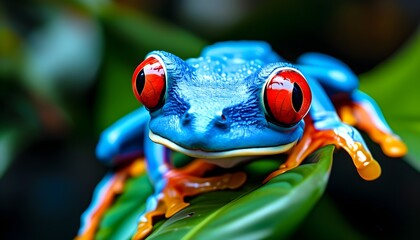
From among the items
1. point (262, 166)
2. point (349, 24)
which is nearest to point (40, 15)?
point (349, 24)

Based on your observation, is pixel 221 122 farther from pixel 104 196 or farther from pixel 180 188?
pixel 104 196

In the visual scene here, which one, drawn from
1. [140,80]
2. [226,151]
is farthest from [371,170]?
[140,80]

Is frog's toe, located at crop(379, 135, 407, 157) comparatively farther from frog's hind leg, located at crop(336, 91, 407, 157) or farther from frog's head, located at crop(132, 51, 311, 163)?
frog's head, located at crop(132, 51, 311, 163)

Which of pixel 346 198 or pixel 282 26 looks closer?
pixel 346 198

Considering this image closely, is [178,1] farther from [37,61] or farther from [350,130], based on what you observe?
[350,130]

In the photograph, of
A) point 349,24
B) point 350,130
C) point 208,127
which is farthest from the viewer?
point 349,24

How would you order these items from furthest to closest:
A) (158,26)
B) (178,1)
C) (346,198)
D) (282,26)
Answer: (178,1), (282,26), (158,26), (346,198)
